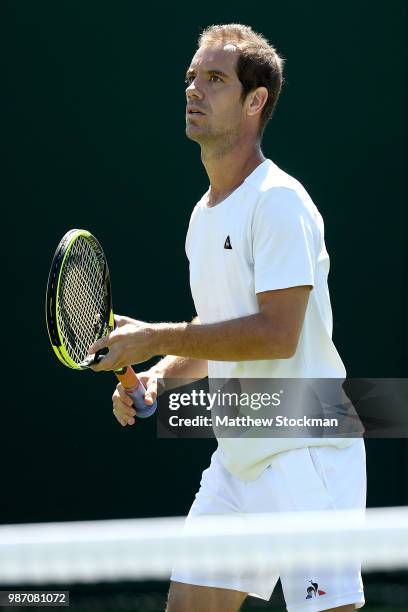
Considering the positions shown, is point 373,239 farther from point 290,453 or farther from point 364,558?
point 364,558

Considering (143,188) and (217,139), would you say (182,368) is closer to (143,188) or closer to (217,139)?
(217,139)

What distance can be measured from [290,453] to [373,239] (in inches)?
82.2

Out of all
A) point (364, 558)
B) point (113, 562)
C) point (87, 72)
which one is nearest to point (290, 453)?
point (364, 558)

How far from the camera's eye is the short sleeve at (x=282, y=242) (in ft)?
10.5

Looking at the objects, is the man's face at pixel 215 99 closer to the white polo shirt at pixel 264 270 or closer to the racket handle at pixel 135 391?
the white polo shirt at pixel 264 270

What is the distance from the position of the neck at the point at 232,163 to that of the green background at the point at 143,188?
160 centimetres

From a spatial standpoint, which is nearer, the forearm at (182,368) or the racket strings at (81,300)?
the racket strings at (81,300)

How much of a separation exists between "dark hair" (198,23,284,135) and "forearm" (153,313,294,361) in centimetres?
67

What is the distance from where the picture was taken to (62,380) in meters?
5.14

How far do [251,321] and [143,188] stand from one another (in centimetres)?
203

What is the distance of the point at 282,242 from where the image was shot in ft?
10.6

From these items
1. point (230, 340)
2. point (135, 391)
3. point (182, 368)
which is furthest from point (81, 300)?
point (230, 340)

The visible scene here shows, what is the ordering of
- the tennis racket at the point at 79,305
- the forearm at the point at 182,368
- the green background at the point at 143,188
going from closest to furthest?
the tennis racket at the point at 79,305, the forearm at the point at 182,368, the green background at the point at 143,188

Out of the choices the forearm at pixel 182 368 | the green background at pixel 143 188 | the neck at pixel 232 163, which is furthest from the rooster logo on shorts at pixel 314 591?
the green background at pixel 143 188
